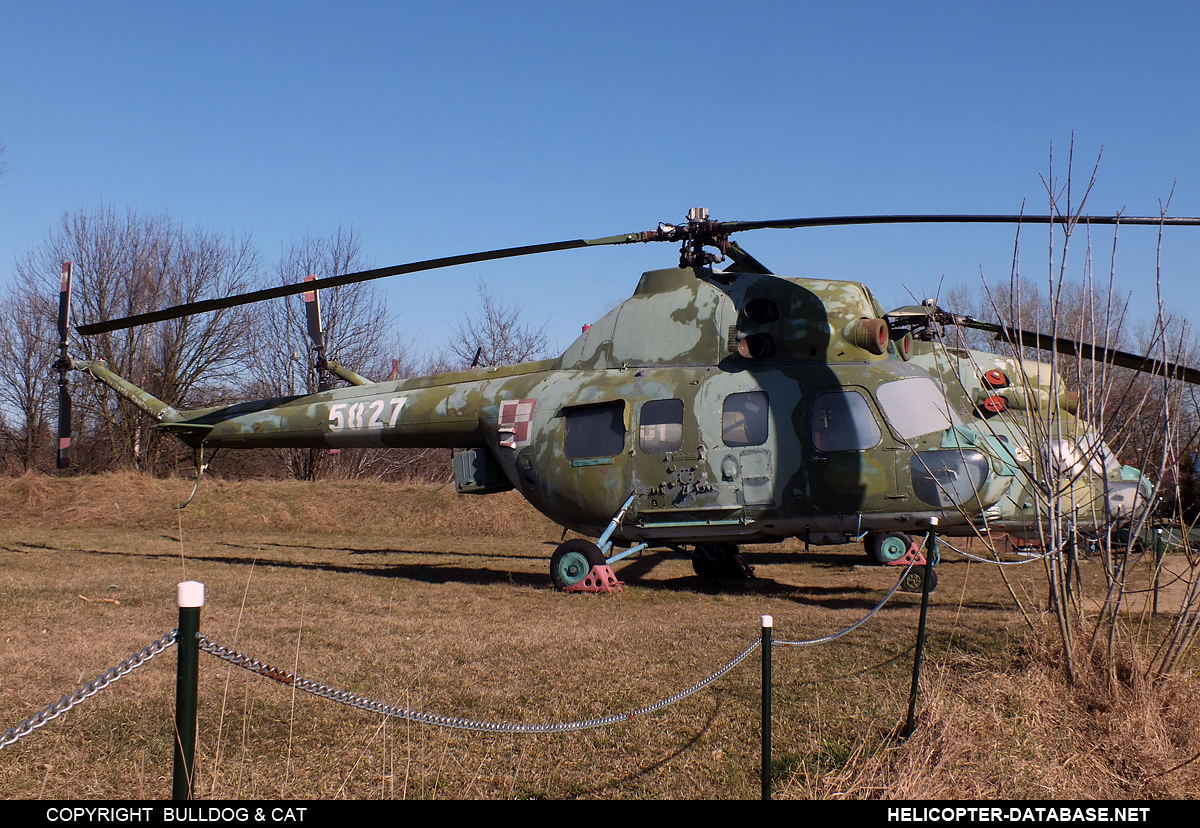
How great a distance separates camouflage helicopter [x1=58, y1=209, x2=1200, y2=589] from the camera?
33.8 ft

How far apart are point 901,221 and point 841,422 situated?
3.26 m

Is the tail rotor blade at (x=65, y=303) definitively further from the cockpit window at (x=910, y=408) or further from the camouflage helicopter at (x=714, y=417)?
the cockpit window at (x=910, y=408)

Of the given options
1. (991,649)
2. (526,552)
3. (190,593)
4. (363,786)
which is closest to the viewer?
(190,593)

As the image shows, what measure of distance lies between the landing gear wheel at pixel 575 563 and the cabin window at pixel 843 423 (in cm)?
314

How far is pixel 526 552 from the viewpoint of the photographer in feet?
61.5

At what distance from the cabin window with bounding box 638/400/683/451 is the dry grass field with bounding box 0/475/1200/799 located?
1.96 metres

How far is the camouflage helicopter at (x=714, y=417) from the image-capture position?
10.3 metres

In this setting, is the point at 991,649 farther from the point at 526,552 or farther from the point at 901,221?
the point at 526,552

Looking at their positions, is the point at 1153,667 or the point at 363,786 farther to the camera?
the point at 1153,667

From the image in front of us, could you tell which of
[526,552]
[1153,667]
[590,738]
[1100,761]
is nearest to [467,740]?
[590,738]

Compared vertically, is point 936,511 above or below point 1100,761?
above

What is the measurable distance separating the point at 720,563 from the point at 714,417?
10.4ft

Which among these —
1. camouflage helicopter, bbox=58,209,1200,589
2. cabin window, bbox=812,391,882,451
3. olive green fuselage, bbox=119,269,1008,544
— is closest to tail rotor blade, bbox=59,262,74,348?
camouflage helicopter, bbox=58,209,1200,589

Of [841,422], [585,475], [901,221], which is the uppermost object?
[901,221]
